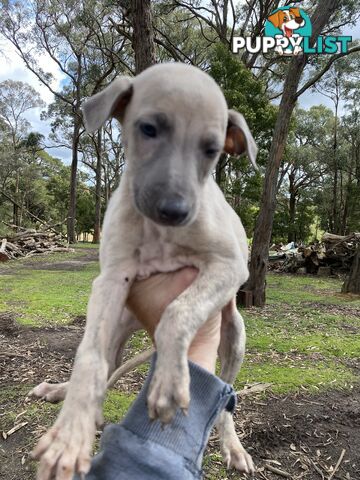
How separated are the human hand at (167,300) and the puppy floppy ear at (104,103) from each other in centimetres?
86

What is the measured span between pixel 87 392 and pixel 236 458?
163 centimetres

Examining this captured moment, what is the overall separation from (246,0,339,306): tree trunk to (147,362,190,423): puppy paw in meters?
8.33

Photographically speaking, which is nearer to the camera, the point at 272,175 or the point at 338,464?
the point at 338,464

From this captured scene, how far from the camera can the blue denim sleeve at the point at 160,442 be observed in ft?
4.72

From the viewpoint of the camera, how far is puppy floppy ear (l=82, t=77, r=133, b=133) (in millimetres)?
2220

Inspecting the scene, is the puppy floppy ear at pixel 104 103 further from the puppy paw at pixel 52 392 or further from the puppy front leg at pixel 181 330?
the puppy paw at pixel 52 392

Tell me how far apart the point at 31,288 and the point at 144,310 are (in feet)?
32.0

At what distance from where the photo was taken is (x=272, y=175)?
1000cm

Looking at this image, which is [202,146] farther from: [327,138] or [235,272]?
[327,138]

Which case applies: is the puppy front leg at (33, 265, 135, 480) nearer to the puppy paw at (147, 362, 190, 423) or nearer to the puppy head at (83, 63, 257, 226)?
the puppy paw at (147, 362, 190, 423)

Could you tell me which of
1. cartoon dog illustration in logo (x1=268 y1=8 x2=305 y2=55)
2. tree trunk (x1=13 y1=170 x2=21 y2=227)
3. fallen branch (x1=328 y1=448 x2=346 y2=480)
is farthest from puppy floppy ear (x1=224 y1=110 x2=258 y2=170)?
tree trunk (x1=13 y1=170 x2=21 y2=227)

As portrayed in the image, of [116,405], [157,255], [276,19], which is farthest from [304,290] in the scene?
[157,255]

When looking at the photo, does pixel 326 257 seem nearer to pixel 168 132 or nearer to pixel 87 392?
pixel 168 132

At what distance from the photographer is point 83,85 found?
31750 millimetres
